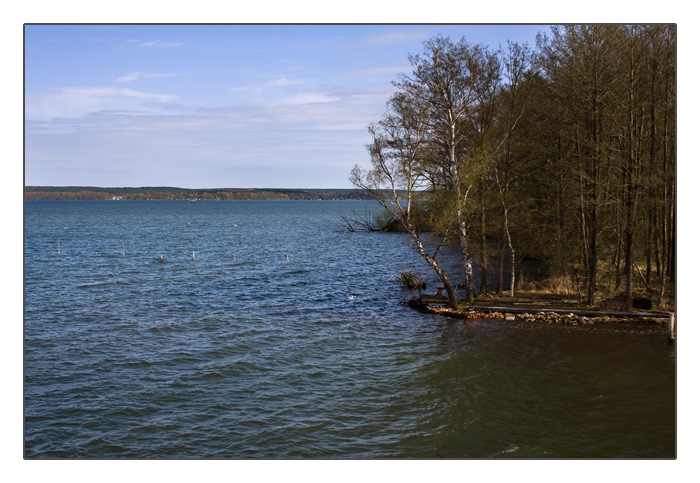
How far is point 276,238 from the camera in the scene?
299 ft

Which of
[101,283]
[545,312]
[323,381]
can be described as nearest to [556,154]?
[545,312]

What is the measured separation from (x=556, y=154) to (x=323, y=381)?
19.9 meters

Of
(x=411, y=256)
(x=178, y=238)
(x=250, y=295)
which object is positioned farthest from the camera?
(x=178, y=238)

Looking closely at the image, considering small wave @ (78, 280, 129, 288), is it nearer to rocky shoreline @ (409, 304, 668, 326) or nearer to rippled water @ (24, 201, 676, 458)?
rippled water @ (24, 201, 676, 458)

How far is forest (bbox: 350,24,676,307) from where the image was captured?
27.0m

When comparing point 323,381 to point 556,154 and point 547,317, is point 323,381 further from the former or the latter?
point 556,154

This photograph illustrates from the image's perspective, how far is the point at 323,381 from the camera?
21.1 meters

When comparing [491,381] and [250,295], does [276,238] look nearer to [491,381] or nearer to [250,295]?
[250,295]

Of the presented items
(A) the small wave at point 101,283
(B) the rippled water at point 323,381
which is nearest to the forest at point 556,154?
(B) the rippled water at point 323,381

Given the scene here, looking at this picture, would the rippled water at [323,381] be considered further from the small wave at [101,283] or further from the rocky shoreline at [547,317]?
the small wave at [101,283]

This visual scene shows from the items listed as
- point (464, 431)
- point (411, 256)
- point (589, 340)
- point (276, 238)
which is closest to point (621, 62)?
point (589, 340)
